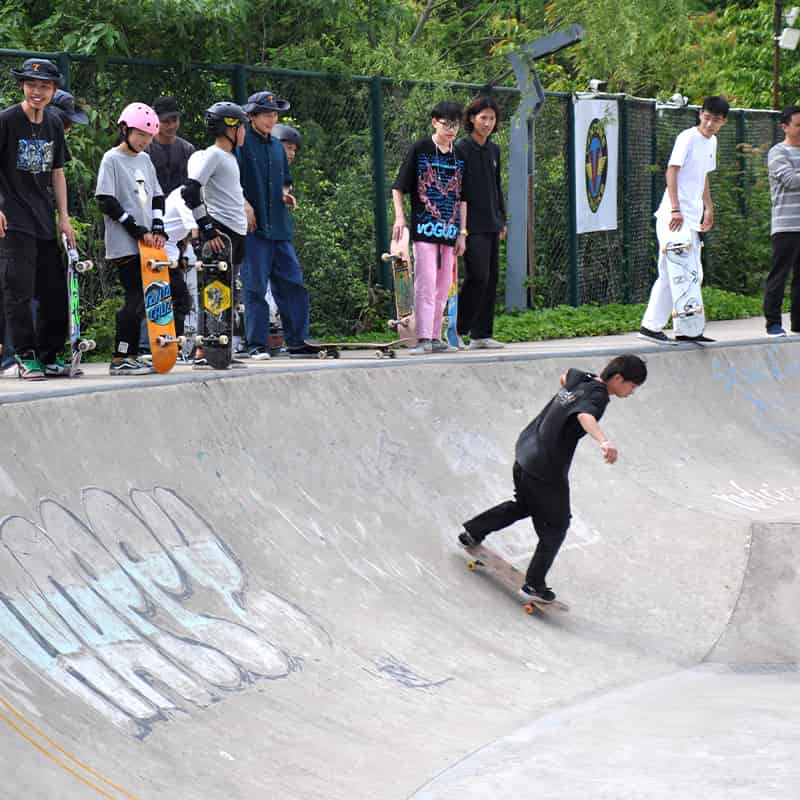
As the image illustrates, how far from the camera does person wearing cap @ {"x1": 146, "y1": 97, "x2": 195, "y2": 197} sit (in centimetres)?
982

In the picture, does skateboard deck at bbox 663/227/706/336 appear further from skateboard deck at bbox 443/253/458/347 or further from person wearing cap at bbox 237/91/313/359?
person wearing cap at bbox 237/91/313/359

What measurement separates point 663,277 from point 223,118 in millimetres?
3735

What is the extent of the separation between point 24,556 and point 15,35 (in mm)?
7281

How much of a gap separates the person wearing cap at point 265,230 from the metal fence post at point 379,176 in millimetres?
3077

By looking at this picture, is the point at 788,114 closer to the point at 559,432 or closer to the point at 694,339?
the point at 694,339

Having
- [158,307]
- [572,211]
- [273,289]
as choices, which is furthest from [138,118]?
[572,211]

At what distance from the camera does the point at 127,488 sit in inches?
249

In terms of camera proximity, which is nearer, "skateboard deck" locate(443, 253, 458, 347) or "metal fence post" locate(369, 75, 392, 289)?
"skateboard deck" locate(443, 253, 458, 347)

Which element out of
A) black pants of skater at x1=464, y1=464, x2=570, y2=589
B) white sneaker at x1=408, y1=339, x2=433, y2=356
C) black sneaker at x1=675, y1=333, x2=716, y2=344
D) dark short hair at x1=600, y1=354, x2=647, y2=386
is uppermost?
dark short hair at x1=600, y1=354, x2=647, y2=386

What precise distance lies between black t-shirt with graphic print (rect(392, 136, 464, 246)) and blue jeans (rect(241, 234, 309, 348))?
931 mm

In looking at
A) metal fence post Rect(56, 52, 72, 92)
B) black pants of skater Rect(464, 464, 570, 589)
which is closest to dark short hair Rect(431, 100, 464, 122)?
metal fence post Rect(56, 52, 72, 92)

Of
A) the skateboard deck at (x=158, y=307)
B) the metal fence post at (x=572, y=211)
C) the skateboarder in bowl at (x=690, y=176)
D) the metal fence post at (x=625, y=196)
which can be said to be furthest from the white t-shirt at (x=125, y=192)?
the metal fence post at (x=625, y=196)

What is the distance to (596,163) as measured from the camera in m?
16.0

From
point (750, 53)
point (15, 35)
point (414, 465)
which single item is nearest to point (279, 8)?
point (15, 35)
